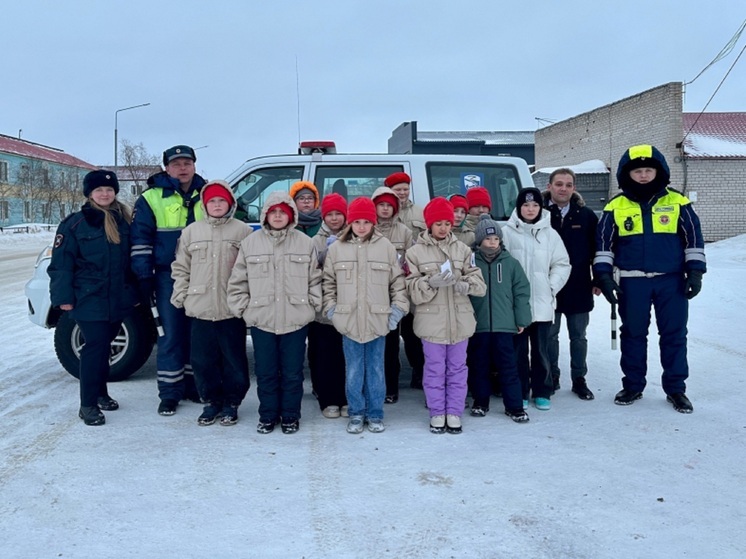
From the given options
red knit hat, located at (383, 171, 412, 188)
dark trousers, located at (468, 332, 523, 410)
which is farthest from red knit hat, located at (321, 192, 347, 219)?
dark trousers, located at (468, 332, 523, 410)

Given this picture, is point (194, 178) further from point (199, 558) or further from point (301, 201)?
point (199, 558)

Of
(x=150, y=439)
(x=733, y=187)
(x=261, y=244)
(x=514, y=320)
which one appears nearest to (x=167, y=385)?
(x=150, y=439)

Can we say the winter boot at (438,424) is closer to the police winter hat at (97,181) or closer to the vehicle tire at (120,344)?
the vehicle tire at (120,344)

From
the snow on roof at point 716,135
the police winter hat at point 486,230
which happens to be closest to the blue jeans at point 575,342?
the police winter hat at point 486,230

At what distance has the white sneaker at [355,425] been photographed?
13.2 feet

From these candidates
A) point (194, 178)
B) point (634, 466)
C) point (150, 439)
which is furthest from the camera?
point (194, 178)

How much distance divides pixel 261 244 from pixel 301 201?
0.81 m

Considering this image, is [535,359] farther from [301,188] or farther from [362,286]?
[301,188]

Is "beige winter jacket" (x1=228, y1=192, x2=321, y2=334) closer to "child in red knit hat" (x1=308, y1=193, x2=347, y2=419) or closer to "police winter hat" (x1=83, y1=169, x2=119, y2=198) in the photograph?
"child in red knit hat" (x1=308, y1=193, x2=347, y2=419)

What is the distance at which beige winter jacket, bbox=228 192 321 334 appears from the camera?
3.93 meters

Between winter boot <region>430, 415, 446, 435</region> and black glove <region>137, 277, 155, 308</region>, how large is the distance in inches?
85.3

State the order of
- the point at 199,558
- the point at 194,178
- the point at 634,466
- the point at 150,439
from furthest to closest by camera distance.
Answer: the point at 194,178, the point at 150,439, the point at 634,466, the point at 199,558

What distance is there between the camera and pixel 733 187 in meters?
17.7

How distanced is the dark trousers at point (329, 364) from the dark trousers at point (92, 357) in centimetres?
146
